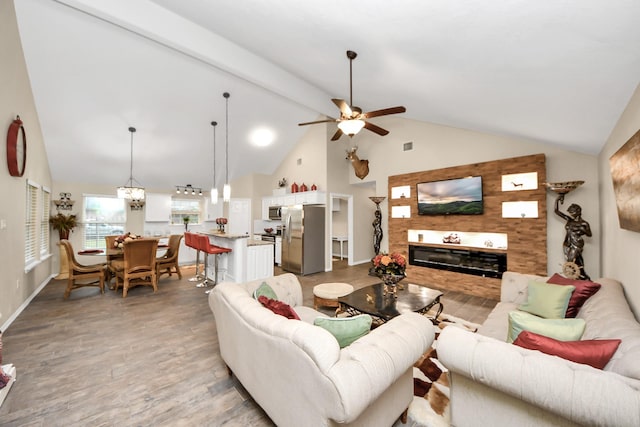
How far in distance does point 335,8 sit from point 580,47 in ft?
5.83

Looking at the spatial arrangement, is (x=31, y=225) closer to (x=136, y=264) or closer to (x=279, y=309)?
(x=136, y=264)

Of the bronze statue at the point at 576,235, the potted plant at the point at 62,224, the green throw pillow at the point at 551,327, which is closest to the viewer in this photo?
the green throw pillow at the point at 551,327

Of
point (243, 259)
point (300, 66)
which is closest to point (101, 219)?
point (243, 259)

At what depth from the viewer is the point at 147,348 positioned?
8.93ft

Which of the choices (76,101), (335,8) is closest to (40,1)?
(76,101)

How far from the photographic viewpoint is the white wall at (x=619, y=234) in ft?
6.67

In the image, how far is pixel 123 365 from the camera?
2.42 meters

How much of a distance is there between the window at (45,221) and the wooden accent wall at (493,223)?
7.55 meters

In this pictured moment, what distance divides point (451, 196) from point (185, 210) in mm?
7537

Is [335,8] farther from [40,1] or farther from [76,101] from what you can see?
[76,101]

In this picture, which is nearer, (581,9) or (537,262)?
(581,9)

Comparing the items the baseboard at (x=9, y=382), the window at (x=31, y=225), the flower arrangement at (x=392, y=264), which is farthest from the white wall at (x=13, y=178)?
the flower arrangement at (x=392, y=264)

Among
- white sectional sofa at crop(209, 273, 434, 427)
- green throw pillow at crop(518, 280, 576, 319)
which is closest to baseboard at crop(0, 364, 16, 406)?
white sectional sofa at crop(209, 273, 434, 427)

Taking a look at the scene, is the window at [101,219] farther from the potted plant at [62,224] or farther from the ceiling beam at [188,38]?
the ceiling beam at [188,38]
